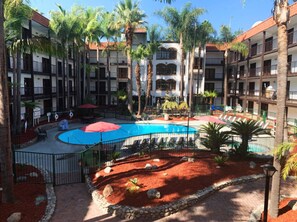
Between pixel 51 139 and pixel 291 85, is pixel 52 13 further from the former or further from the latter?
pixel 291 85

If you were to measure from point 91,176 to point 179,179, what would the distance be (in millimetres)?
4438

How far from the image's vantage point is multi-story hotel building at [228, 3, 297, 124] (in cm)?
2621

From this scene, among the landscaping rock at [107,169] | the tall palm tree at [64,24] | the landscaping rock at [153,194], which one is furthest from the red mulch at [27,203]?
the tall palm tree at [64,24]

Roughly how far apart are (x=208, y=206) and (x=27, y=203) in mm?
7009

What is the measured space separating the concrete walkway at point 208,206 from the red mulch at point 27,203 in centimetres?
62

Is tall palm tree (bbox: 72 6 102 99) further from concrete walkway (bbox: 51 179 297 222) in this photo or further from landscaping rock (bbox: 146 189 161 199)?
landscaping rock (bbox: 146 189 161 199)

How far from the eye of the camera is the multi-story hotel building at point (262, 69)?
86.0ft

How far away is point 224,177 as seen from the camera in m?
10.3

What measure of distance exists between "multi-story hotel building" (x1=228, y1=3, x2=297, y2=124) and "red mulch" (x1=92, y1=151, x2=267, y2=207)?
1477cm

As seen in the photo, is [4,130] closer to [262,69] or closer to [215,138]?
[215,138]

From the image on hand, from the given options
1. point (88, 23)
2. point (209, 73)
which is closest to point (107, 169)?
point (88, 23)

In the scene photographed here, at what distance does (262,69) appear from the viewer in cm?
3069

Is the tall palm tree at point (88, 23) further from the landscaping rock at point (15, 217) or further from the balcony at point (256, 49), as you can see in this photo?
the landscaping rock at point (15, 217)

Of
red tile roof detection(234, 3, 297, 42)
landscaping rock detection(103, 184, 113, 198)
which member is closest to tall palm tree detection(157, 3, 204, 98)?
red tile roof detection(234, 3, 297, 42)
